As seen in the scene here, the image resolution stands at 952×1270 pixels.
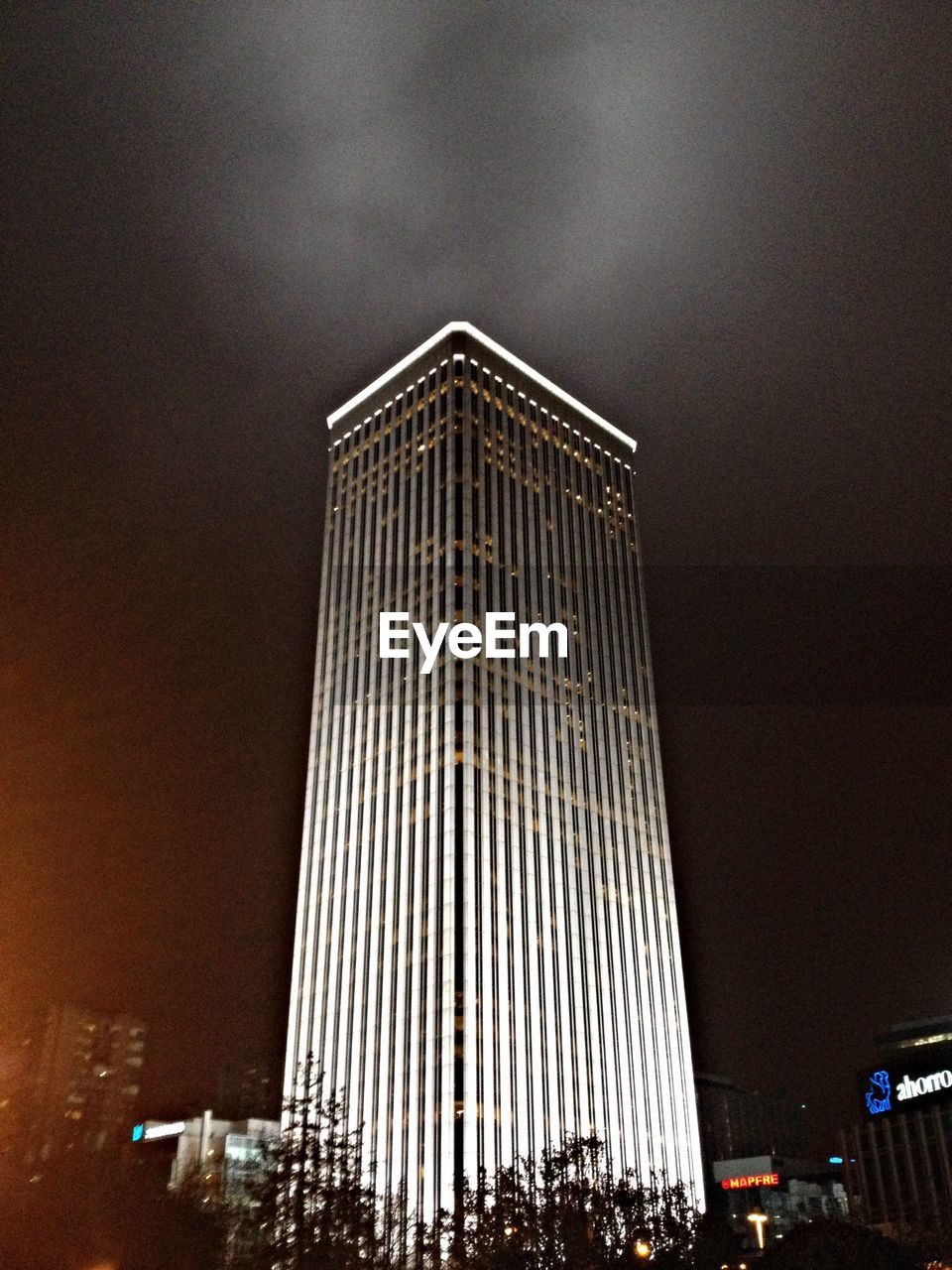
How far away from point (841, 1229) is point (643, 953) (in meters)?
45.0

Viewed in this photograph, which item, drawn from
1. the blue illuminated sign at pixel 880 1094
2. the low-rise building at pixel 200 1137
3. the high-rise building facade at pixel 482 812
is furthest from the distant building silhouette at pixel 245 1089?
the blue illuminated sign at pixel 880 1094

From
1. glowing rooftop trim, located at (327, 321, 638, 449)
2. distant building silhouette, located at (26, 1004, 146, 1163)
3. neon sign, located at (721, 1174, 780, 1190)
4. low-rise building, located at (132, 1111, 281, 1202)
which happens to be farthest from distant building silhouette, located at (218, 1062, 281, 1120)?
glowing rooftop trim, located at (327, 321, 638, 449)

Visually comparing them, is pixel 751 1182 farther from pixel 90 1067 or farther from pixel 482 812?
pixel 90 1067

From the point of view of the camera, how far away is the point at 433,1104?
3593 inches

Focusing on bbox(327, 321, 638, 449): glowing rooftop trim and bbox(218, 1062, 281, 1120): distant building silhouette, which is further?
bbox(218, 1062, 281, 1120): distant building silhouette

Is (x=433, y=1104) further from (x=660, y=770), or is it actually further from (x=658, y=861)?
(x=660, y=770)

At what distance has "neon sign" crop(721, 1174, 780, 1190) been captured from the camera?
147250mm

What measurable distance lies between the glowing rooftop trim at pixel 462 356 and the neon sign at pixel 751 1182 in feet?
312

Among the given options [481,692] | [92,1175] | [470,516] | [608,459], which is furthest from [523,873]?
[92,1175]

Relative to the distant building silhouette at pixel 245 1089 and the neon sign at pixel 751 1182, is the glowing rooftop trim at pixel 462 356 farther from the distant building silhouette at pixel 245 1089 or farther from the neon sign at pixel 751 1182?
the neon sign at pixel 751 1182

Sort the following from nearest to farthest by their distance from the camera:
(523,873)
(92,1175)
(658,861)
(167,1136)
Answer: (92,1175)
(523,873)
(658,861)
(167,1136)

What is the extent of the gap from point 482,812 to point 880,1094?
202 feet

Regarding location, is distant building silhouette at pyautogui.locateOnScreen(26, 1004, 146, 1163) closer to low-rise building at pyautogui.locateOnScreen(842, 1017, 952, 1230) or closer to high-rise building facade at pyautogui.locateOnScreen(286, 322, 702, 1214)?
high-rise building facade at pyautogui.locateOnScreen(286, 322, 702, 1214)

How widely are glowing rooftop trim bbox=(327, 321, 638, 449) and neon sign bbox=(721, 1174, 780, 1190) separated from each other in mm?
95239
